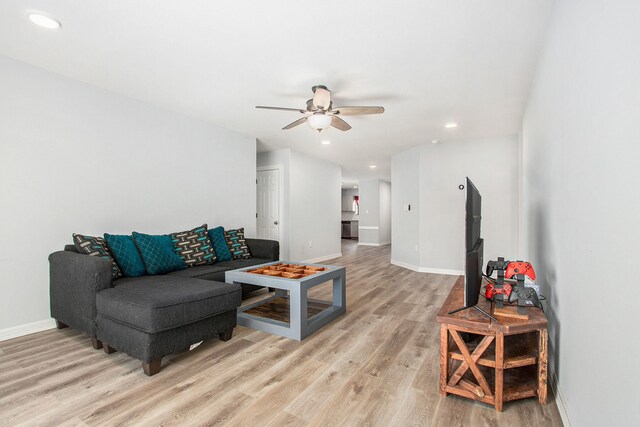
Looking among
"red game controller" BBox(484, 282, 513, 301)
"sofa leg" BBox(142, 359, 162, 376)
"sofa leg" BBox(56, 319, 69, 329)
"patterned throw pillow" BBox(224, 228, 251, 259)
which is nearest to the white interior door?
"patterned throw pillow" BBox(224, 228, 251, 259)

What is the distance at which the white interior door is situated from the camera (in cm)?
618

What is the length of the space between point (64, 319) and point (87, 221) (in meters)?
1.00

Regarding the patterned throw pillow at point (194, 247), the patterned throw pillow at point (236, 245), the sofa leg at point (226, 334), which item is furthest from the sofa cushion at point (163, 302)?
the patterned throw pillow at point (236, 245)

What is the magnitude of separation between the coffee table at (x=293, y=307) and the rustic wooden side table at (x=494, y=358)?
120 centimetres

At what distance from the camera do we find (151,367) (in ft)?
6.57

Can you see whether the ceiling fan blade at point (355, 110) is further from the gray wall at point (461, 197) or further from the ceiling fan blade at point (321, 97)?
the gray wall at point (461, 197)

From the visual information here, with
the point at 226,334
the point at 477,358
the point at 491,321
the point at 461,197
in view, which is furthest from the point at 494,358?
the point at 461,197

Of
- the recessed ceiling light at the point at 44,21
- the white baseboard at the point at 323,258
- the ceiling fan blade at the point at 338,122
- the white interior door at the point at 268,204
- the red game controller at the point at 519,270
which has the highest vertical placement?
the recessed ceiling light at the point at 44,21

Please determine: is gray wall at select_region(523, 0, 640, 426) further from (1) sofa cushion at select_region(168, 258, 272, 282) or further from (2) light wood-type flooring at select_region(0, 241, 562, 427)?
(1) sofa cushion at select_region(168, 258, 272, 282)

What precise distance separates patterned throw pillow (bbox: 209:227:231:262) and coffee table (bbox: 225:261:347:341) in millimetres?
866

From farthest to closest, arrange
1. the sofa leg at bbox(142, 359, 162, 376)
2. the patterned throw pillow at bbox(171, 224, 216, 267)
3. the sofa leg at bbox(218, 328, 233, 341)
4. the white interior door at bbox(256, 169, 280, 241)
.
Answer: the white interior door at bbox(256, 169, 280, 241) → the patterned throw pillow at bbox(171, 224, 216, 267) → the sofa leg at bbox(218, 328, 233, 341) → the sofa leg at bbox(142, 359, 162, 376)

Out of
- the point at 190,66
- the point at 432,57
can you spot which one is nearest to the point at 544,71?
the point at 432,57

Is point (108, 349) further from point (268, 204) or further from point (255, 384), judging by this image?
point (268, 204)

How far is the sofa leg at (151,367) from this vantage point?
1995 mm
